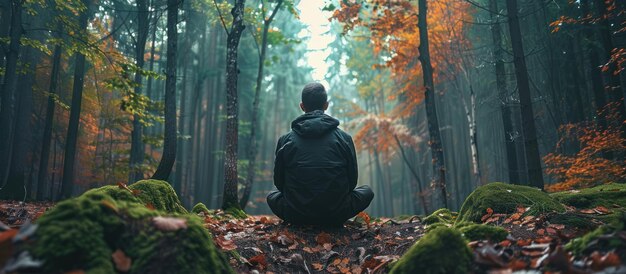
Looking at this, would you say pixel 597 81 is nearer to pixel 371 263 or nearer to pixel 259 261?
pixel 371 263

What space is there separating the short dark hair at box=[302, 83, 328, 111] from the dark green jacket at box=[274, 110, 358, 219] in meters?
0.16

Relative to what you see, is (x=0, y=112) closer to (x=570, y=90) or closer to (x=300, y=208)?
(x=300, y=208)

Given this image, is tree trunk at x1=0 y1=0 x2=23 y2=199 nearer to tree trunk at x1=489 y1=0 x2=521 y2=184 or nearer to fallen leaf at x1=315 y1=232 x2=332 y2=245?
fallen leaf at x1=315 y1=232 x2=332 y2=245

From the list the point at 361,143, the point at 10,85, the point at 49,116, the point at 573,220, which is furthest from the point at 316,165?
the point at 361,143

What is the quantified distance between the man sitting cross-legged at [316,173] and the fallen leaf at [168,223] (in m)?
2.46

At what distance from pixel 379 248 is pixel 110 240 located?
9.43 feet

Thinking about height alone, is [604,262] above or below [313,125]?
below

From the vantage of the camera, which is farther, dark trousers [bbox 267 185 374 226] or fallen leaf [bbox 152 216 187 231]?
dark trousers [bbox 267 185 374 226]

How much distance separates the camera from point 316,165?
4.51 meters

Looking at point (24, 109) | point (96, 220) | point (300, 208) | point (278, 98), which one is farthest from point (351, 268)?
point (278, 98)

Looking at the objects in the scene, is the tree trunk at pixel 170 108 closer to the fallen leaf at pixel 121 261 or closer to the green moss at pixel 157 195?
the green moss at pixel 157 195

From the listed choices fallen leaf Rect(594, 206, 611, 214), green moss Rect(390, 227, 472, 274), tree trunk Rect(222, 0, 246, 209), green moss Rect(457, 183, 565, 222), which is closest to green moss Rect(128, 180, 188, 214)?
green moss Rect(390, 227, 472, 274)

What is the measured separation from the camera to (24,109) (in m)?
12.8

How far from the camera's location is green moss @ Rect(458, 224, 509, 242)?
2775mm
